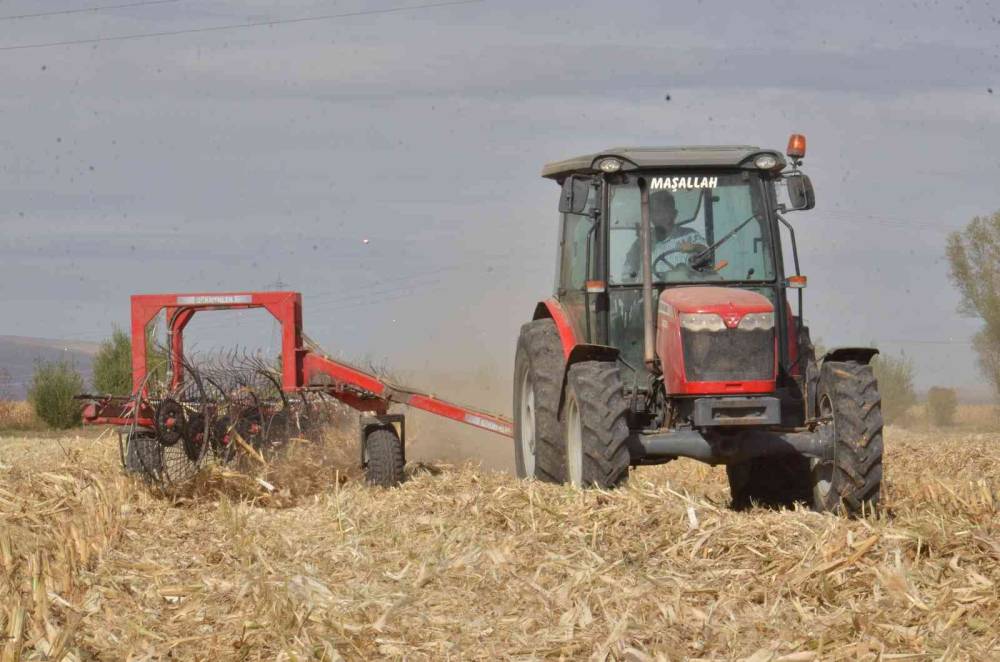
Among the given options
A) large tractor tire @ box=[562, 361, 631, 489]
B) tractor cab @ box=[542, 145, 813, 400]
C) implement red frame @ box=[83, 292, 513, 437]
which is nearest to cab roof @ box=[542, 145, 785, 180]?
tractor cab @ box=[542, 145, 813, 400]

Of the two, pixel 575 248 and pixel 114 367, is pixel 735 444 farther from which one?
pixel 114 367

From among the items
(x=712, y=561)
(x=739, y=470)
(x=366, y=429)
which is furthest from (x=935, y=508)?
(x=366, y=429)

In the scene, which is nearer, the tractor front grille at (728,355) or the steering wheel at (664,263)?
the tractor front grille at (728,355)

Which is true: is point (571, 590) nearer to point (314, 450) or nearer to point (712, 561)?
point (712, 561)

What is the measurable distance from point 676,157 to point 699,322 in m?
1.33

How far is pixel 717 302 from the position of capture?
8508mm

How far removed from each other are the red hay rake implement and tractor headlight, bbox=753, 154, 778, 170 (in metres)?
3.55

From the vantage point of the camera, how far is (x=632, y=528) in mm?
7430

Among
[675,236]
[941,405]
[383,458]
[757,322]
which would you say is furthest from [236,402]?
[941,405]

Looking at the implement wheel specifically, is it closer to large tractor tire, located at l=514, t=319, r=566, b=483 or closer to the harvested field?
large tractor tire, located at l=514, t=319, r=566, b=483

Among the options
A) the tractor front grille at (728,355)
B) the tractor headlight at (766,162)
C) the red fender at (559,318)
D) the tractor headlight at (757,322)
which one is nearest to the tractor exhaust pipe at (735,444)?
the tractor front grille at (728,355)

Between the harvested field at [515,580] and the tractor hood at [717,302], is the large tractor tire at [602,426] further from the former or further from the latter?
the tractor hood at [717,302]

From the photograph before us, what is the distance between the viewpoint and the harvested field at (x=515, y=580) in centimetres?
551

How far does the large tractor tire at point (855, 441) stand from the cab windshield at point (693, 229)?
120 centimetres
